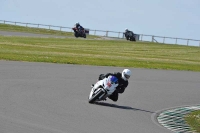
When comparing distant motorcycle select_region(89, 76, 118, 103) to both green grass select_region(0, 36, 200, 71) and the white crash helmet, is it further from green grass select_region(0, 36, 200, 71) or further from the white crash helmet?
green grass select_region(0, 36, 200, 71)

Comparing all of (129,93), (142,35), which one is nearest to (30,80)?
(129,93)

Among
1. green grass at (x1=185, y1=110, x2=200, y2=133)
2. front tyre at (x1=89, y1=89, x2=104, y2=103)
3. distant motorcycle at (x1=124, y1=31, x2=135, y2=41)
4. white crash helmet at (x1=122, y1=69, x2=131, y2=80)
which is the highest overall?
white crash helmet at (x1=122, y1=69, x2=131, y2=80)

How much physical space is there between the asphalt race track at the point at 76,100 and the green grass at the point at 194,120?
89cm

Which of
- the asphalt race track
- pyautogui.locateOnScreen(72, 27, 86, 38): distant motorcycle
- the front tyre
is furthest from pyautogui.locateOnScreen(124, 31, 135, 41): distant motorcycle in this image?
the front tyre

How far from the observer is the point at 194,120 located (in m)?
14.9

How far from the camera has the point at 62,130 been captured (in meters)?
10.7

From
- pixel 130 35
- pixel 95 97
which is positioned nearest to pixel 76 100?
pixel 95 97

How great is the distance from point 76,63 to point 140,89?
26.7 ft

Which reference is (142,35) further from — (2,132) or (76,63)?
(2,132)

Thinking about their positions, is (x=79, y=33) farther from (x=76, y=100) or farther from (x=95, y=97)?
(x=95, y=97)

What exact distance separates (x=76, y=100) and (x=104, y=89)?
85 cm

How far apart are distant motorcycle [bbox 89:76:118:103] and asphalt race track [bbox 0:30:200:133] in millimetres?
270

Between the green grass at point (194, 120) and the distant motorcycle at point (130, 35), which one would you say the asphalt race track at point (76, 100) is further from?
the distant motorcycle at point (130, 35)

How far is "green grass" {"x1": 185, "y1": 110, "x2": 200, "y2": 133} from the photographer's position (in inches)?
540
